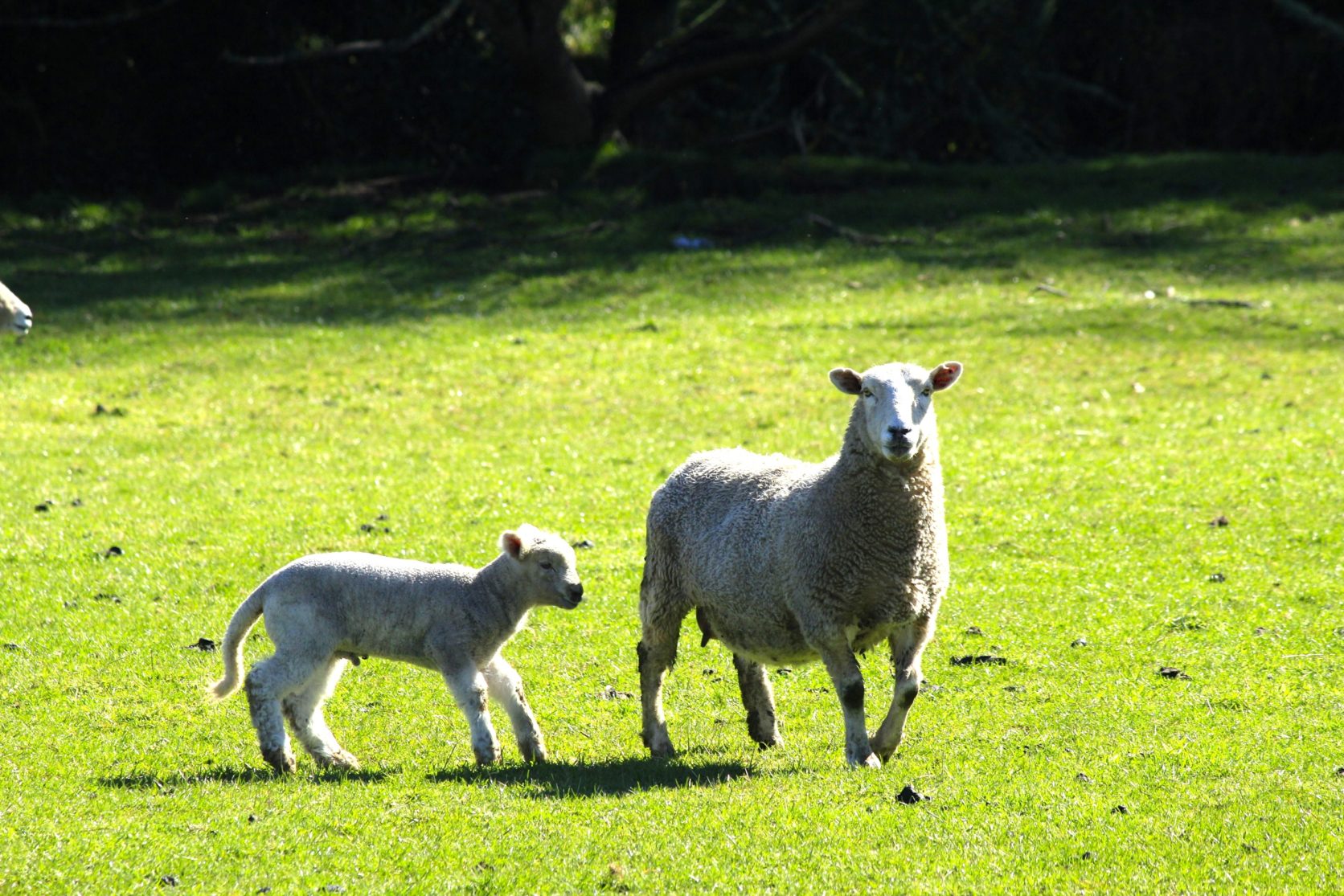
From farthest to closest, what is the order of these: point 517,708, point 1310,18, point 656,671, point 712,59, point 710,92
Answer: point 710,92, point 1310,18, point 712,59, point 656,671, point 517,708

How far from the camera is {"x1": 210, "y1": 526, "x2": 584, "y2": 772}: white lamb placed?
839 centimetres

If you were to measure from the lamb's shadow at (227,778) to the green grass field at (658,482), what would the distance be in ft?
0.15

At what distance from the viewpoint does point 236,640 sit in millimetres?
8719

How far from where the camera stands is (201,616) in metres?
11.2

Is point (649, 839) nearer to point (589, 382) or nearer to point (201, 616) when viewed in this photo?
point (201, 616)

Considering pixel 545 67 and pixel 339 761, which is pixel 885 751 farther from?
pixel 545 67

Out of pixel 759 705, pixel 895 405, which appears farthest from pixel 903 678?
pixel 895 405

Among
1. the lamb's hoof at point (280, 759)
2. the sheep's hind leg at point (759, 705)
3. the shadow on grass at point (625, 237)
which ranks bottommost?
the shadow on grass at point (625, 237)

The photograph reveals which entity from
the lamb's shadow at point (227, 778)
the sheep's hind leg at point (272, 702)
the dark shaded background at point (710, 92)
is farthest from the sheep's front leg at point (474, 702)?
the dark shaded background at point (710, 92)

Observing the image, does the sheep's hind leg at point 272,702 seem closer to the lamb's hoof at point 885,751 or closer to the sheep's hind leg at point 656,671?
the sheep's hind leg at point 656,671

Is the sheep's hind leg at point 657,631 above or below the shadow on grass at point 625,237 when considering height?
above

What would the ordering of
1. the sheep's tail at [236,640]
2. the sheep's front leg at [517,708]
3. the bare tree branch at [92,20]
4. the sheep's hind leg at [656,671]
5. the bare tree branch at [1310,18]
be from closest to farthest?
1. the sheep's front leg at [517,708]
2. the sheep's tail at [236,640]
3. the sheep's hind leg at [656,671]
4. the bare tree branch at [92,20]
5. the bare tree branch at [1310,18]

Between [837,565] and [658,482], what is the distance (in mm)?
6765

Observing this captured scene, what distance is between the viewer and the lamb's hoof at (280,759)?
8219mm
